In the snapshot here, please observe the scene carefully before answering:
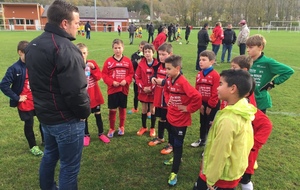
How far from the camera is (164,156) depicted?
167 inches

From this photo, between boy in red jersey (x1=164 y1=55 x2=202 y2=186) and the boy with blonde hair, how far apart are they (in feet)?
3.53

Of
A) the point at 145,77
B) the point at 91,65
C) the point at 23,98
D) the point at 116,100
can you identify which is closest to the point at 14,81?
the point at 23,98

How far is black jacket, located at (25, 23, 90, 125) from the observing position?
2.17m

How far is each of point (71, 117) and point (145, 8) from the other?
10142cm

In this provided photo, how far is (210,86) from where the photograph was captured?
155 inches

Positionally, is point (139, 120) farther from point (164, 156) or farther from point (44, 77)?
point (44, 77)

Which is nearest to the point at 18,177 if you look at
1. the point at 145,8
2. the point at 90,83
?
the point at 90,83

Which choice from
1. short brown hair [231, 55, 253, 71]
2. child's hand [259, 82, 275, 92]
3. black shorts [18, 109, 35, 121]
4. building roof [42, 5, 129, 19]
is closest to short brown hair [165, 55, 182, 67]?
short brown hair [231, 55, 253, 71]

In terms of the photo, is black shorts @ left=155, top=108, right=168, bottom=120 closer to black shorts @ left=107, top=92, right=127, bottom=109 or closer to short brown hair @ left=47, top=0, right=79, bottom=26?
black shorts @ left=107, top=92, right=127, bottom=109

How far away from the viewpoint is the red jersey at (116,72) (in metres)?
4.68

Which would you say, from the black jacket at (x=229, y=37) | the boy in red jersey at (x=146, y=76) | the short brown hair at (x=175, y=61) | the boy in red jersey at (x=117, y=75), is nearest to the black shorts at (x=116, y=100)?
the boy in red jersey at (x=117, y=75)

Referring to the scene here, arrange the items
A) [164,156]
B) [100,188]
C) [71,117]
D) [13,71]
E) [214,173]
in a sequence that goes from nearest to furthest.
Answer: [214,173] → [71,117] → [100,188] → [13,71] → [164,156]

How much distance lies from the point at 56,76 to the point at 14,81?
1.92 m

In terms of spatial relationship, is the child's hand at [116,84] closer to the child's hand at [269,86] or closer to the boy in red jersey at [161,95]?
the boy in red jersey at [161,95]
